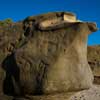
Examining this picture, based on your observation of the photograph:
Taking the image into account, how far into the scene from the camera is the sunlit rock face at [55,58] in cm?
668

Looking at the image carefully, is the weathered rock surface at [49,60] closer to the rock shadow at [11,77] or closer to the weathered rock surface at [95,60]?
the rock shadow at [11,77]

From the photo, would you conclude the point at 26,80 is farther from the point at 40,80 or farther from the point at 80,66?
the point at 80,66

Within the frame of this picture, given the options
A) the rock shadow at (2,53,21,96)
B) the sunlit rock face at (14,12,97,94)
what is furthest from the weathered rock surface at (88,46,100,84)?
the rock shadow at (2,53,21,96)

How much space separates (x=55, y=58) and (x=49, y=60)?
0.15 metres

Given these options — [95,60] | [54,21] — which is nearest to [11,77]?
[54,21]

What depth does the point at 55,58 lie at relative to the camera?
263 inches

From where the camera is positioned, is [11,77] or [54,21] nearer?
[11,77]

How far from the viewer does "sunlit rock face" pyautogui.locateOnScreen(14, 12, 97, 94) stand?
6.68 metres

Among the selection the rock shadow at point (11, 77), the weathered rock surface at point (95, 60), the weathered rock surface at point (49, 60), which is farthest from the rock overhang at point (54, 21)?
the weathered rock surface at point (95, 60)

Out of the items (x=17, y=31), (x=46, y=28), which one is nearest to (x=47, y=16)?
(x=46, y=28)

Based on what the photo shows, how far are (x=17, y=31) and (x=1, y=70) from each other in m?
1.03

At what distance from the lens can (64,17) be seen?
7.19 metres

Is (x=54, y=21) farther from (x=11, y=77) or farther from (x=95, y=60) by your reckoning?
(x=95, y=60)

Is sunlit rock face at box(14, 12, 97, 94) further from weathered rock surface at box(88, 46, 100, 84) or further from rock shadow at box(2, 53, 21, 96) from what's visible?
weathered rock surface at box(88, 46, 100, 84)
